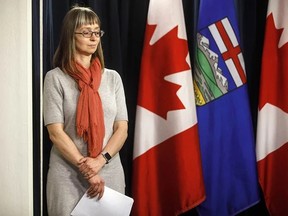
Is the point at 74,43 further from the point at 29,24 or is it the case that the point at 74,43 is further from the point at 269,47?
the point at 269,47

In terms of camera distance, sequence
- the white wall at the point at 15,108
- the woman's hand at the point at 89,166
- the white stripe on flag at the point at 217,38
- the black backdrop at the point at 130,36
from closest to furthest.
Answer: the white wall at the point at 15,108
the woman's hand at the point at 89,166
the black backdrop at the point at 130,36
the white stripe on flag at the point at 217,38

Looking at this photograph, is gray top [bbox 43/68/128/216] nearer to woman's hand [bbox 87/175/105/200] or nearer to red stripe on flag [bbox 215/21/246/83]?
woman's hand [bbox 87/175/105/200]

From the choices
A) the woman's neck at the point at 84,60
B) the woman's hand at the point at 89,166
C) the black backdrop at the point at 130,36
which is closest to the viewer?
the woman's hand at the point at 89,166

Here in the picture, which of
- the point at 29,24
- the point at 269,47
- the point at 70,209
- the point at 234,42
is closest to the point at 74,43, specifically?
the point at 29,24

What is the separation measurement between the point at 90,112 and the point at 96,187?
1.00ft

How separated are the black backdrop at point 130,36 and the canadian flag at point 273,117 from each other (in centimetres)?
16

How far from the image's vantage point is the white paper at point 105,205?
1.71 m

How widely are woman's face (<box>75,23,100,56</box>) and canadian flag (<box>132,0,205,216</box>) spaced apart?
0.45 m

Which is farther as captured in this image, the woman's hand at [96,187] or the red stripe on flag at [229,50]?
the red stripe on flag at [229,50]

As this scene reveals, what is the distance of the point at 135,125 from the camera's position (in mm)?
2225

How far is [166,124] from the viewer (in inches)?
86.7

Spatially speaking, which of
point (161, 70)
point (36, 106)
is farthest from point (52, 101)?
point (161, 70)

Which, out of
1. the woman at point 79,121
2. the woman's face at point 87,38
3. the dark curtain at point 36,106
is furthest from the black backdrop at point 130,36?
the woman's face at point 87,38

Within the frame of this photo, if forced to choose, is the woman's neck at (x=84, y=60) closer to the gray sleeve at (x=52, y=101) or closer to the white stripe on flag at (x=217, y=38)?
the gray sleeve at (x=52, y=101)
